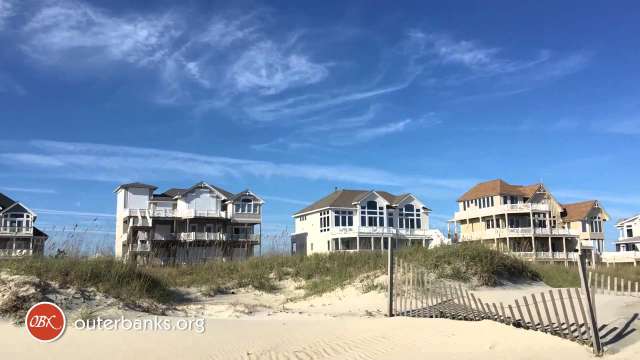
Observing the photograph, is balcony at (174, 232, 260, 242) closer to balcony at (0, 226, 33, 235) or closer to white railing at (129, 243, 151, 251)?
white railing at (129, 243, 151, 251)

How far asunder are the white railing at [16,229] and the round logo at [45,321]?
46.6 meters

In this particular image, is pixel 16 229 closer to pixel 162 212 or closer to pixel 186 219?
pixel 162 212

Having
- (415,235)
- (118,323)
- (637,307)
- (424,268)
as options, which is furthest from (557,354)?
(415,235)

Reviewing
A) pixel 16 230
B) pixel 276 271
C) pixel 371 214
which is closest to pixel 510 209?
pixel 371 214

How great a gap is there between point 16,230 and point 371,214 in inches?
1376

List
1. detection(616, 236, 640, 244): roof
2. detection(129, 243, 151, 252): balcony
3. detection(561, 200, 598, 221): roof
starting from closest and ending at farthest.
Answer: detection(129, 243, 151, 252): balcony
detection(561, 200, 598, 221): roof
detection(616, 236, 640, 244): roof

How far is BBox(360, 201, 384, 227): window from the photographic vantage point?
5541cm

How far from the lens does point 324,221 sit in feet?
185

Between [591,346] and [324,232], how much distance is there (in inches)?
1851

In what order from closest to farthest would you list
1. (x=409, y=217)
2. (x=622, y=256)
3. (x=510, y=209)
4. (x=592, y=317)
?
1. (x=592, y=317)
2. (x=622, y=256)
3. (x=510, y=209)
4. (x=409, y=217)

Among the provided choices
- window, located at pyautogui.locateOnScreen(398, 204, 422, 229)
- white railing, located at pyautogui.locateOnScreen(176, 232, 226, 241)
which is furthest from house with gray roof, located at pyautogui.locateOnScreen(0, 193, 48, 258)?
window, located at pyautogui.locateOnScreen(398, 204, 422, 229)

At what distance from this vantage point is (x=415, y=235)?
54.2m

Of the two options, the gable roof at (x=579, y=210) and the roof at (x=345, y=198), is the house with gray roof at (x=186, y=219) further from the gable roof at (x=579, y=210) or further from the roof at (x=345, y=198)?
the gable roof at (x=579, y=210)

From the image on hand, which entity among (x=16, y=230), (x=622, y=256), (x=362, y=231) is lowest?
(x=622, y=256)
